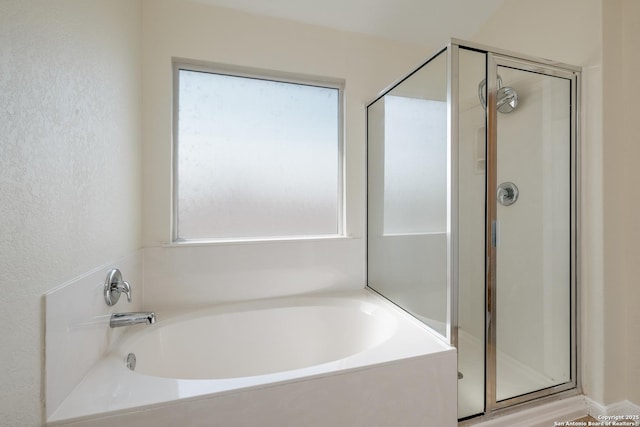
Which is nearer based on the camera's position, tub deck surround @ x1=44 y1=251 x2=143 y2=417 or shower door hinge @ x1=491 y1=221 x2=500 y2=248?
tub deck surround @ x1=44 y1=251 x2=143 y2=417

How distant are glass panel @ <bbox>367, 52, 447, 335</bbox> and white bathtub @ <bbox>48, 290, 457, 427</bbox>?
17cm

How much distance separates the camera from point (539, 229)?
1606 mm

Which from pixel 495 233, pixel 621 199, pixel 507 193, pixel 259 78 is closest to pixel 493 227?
pixel 495 233

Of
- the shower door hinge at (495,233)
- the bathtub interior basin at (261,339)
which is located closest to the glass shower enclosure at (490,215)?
the shower door hinge at (495,233)

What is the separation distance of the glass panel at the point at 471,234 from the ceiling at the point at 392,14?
0.88 meters

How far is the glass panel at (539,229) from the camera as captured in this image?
60.3 inches

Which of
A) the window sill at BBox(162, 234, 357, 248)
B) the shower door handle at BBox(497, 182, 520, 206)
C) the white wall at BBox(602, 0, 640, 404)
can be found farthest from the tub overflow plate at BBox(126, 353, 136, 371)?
the white wall at BBox(602, 0, 640, 404)

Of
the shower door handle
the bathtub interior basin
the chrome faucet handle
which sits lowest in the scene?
the bathtub interior basin

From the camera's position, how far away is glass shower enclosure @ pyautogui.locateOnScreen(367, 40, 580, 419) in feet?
4.39

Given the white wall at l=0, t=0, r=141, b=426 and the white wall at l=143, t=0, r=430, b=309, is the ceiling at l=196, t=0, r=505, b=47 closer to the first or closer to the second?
the white wall at l=143, t=0, r=430, b=309

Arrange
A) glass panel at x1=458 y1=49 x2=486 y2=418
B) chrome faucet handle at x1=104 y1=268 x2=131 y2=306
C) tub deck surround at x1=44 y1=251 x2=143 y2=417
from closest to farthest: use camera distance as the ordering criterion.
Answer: tub deck surround at x1=44 y1=251 x2=143 y2=417
chrome faucet handle at x1=104 y1=268 x2=131 y2=306
glass panel at x1=458 y1=49 x2=486 y2=418

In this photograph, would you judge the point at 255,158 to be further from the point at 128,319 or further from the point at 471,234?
the point at 471,234

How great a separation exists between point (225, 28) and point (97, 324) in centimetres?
174

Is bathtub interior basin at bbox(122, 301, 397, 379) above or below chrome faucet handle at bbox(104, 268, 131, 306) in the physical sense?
below
